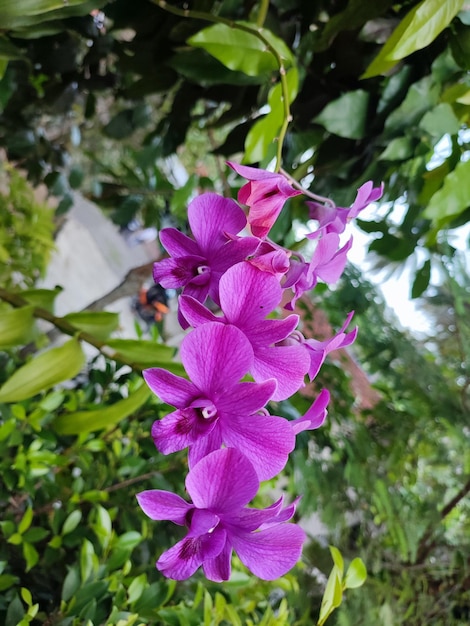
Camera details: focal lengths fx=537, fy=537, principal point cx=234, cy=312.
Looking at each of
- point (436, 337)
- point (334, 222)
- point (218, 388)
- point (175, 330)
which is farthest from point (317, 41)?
point (175, 330)

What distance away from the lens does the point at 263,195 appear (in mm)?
239

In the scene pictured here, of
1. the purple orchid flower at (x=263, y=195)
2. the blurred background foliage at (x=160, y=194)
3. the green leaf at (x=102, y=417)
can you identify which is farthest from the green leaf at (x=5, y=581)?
the purple orchid flower at (x=263, y=195)

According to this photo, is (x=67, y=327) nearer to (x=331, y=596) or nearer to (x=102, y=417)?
(x=102, y=417)

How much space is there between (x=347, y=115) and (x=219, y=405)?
12.0 inches

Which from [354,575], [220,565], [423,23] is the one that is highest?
[423,23]

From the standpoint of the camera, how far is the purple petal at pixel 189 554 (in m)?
0.19

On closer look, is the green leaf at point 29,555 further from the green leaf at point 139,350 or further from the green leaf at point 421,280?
the green leaf at point 421,280

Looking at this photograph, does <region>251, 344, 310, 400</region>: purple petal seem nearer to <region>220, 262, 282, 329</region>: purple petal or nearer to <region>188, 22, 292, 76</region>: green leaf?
<region>220, 262, 282, 329</region>: purple petal

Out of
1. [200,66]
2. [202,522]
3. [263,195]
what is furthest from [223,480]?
[200,66]

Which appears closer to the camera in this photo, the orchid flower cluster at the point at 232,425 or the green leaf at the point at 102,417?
the orchid flower cluster at the point at 232,425

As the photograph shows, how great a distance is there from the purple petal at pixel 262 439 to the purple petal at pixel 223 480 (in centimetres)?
1

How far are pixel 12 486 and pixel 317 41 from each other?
0.45m

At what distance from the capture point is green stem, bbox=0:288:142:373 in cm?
43

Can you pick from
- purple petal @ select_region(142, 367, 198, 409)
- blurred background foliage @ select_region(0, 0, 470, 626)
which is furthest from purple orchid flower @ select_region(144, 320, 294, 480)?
blurred background foliage @ select_region(0, 0, 470, 626)
